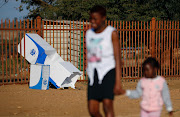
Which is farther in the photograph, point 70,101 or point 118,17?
point 118,17

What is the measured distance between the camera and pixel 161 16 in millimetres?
18469

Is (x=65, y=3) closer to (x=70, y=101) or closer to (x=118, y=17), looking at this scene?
(x=118, y=17)

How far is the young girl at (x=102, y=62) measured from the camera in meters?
4.19

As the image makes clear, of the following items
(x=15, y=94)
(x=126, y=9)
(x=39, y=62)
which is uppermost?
(x=126, y=9)

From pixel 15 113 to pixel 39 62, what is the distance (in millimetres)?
3496

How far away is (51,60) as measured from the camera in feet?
34.9

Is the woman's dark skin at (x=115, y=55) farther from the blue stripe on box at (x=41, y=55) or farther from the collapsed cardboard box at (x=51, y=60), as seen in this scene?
the blue stripe on box at (x=41, y=55)

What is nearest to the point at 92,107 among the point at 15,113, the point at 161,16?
the point at 15,113

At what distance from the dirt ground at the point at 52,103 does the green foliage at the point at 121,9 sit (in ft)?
27.8

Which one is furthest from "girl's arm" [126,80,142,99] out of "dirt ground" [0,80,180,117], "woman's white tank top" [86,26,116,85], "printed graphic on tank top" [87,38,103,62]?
"dirt ground" [0,80,180,117]

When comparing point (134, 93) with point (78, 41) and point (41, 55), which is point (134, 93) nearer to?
point (41, 55)

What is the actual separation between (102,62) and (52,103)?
477 cm

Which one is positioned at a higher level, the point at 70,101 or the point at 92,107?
the point at 92,107

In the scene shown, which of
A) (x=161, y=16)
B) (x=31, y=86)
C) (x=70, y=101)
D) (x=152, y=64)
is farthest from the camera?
(x=161, y=16)
